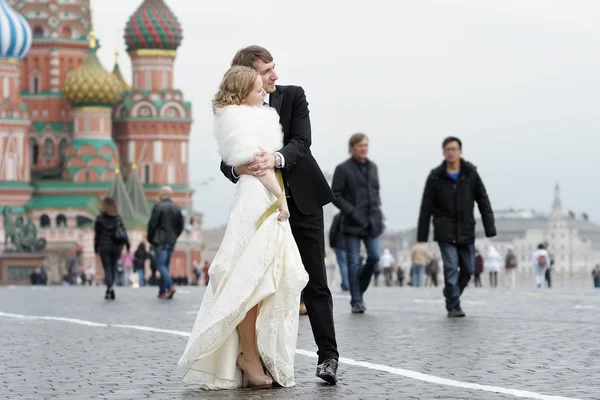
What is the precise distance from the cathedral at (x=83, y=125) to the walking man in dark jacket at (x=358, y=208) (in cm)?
7458

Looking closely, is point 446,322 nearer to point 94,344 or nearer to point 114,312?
point 94,344

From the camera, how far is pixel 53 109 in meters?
99.4

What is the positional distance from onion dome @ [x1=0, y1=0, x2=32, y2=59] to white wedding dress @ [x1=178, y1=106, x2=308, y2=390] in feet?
275

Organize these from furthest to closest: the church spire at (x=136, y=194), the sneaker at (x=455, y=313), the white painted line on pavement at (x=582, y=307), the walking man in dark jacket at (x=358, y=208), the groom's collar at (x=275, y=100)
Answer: the church spire at (x=136, y=194) → the white painted line on pavement at (x=582, y=307) → the walking man in dark jacket at (x=358, y=208) → the sneaker at (x=455, y=313) → the groom's collar at (x=275, y=100)

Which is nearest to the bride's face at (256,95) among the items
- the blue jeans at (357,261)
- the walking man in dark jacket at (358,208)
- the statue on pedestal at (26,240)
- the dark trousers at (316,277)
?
the dark trousers at (316,277)

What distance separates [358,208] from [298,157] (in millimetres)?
6972

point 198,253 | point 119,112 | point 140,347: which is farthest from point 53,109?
point 140,347

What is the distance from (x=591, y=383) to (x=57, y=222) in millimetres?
87480

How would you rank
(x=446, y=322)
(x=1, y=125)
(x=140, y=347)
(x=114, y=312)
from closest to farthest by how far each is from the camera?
(x=140, y=347), (x=446, y=322), (x=114, y=312), (x=1, y=125)

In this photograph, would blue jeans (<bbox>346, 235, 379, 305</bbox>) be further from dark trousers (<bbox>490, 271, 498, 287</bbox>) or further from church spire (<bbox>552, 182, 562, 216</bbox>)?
church spire (<bbox>552, 182, 562, 216</bbox>)


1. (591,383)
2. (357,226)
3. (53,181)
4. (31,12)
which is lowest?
(591,383)

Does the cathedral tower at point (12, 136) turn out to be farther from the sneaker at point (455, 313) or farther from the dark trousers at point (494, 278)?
the sneaker at point (455, 313)

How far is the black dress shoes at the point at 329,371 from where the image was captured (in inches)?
328

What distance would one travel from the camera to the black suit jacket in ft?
27.6
